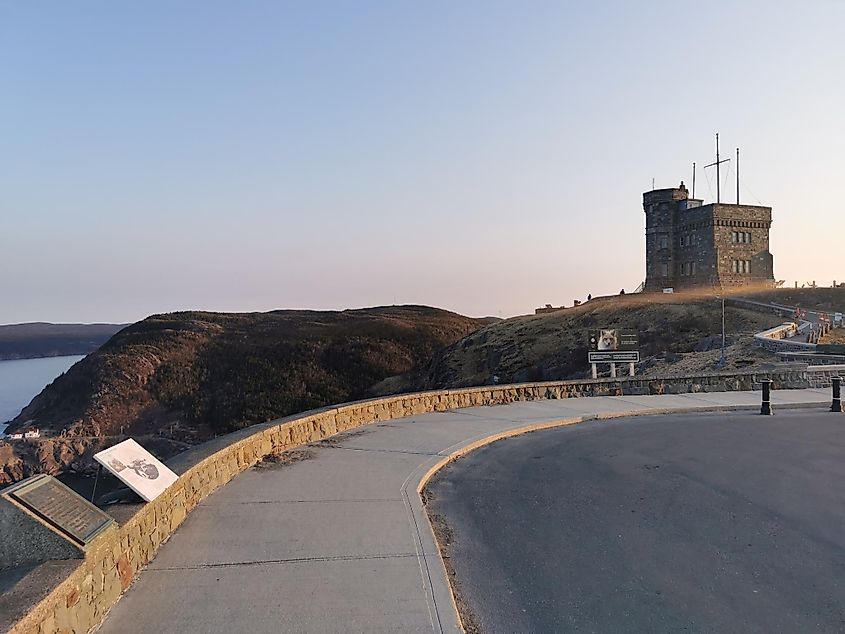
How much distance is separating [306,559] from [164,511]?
1.54 m

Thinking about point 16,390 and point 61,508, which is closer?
point 61,508

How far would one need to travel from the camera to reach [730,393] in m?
18.2

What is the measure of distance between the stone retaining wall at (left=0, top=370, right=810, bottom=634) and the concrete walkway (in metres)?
0.15

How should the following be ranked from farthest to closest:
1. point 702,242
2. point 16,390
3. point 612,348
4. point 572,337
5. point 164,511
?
point 16,390
point 702,242
point 572,337
point 612,348
point 164,511

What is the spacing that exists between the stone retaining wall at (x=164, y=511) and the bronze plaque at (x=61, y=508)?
116mm

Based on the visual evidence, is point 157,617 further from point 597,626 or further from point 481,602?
point 597,626

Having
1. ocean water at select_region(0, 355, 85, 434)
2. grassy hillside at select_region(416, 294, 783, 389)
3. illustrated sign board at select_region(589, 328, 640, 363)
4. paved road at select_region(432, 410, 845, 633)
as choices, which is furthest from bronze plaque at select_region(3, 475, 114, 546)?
ocean water at select_region(0, 355, 85, 434)

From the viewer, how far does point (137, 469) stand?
586 centimetres

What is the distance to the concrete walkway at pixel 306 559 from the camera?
4586mm

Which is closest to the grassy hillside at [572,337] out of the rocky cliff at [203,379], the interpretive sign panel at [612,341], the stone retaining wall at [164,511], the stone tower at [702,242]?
the stone tower at [702,242]

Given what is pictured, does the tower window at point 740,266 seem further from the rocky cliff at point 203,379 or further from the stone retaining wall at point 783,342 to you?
the rocky cliff at point 203,379

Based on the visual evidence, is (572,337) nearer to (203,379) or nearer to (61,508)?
(203,379)

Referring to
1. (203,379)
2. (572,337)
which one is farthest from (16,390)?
(572,337)

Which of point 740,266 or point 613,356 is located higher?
point 740,266
